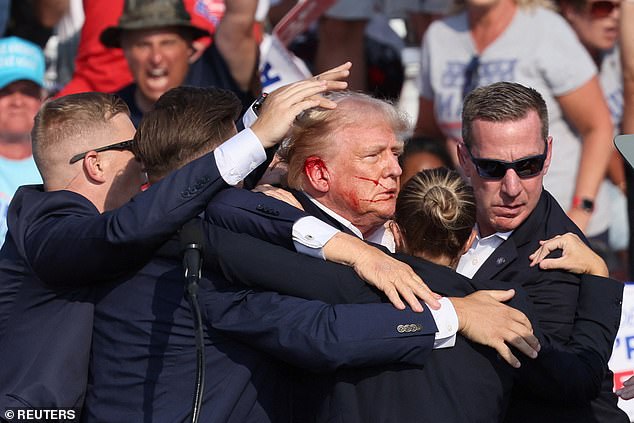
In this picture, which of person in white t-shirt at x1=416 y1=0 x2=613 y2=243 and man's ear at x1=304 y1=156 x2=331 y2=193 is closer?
man's ear at x1=304 y1=156 x2=331 y2=193

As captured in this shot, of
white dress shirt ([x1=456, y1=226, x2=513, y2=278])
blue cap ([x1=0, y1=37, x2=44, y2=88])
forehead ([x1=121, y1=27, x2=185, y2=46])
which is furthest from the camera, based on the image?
blue cap ([x1=0, y1=37, x2=44, y2=88])

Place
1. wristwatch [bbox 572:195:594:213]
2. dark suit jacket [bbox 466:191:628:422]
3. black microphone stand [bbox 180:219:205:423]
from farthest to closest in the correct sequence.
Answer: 1. wristwatch [bbox 572:195:594:213]
2. dark suit jacket [bbox 466:191:628:422]
3. black microphone stand [bbox 180:219:205:423]

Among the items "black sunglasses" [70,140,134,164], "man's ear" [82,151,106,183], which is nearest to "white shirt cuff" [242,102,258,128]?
"black sunglasses" [70,140,134,164]

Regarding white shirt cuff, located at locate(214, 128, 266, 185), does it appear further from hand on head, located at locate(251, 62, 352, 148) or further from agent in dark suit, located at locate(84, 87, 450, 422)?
agent in dark suit, located at locate(84, 87, 450, 422)

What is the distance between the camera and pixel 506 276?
3.88 m

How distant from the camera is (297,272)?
345 cm

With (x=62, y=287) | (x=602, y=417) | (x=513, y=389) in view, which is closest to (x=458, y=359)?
(x=513, y=389)

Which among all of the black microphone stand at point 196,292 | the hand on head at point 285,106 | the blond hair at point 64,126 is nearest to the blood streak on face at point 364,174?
the hand on head at point 285,106

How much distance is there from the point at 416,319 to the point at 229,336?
548mm

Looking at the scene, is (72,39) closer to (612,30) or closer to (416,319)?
(612,30)

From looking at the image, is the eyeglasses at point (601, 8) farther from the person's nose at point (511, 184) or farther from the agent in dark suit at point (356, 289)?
the agent in dark suit at point (356, 289)

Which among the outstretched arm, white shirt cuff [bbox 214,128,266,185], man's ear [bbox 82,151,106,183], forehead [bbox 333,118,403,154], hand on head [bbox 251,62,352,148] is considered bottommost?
the outstretched arm

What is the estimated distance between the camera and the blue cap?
6.93 m

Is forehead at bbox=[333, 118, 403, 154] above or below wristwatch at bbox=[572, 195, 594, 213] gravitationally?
above
